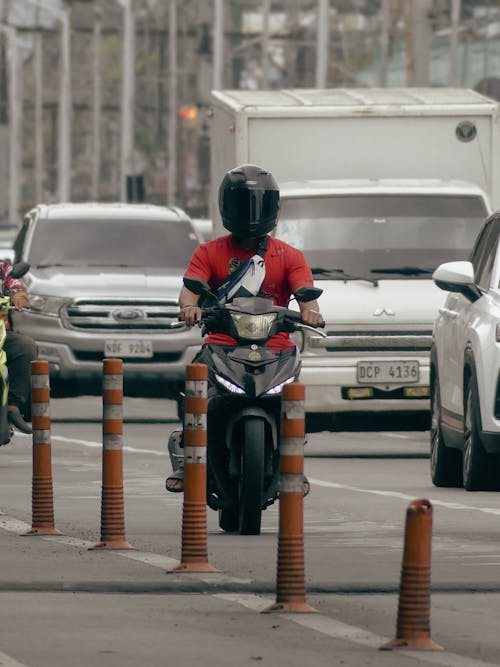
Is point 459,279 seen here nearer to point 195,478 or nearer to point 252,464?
point 252,464

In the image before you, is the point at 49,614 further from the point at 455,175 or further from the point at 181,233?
the point at 181,233

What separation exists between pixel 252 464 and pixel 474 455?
331cm

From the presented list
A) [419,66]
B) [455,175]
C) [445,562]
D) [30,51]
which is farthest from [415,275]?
[30,51]

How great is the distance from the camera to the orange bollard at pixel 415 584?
7512 mm

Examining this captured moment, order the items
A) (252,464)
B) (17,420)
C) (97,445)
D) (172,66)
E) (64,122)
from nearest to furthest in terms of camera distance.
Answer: (252,464) → (17,420) → (97,445) → (64,122) → (172,66)

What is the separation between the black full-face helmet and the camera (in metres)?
12.2

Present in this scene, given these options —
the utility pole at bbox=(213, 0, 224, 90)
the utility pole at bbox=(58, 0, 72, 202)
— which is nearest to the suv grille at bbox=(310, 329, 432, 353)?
the utility pole at bbox=(213, 0, 224, 90)

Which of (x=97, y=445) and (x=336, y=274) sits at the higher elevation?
(x=336, y=274)

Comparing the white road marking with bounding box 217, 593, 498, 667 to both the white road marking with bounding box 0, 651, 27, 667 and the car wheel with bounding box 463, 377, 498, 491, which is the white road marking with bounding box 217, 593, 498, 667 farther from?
the car wheel with bounding box 463, 377, 498, 491

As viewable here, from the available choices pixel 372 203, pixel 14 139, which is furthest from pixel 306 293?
pixel 14 139

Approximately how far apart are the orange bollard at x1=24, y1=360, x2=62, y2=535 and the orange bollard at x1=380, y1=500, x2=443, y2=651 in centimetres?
424

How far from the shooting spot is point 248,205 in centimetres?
1223

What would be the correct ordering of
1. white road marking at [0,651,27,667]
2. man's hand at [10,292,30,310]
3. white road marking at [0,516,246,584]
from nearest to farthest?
white road marking at [0,651,27,667] → white road marking at [0,516,246,584] → man's hand at [10,292,30,310]

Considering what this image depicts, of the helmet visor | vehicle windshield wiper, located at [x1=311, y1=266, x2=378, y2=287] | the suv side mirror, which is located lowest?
vehicle windshield wiper, located at [x1=311, y1=266, x2=378, y2=287]
